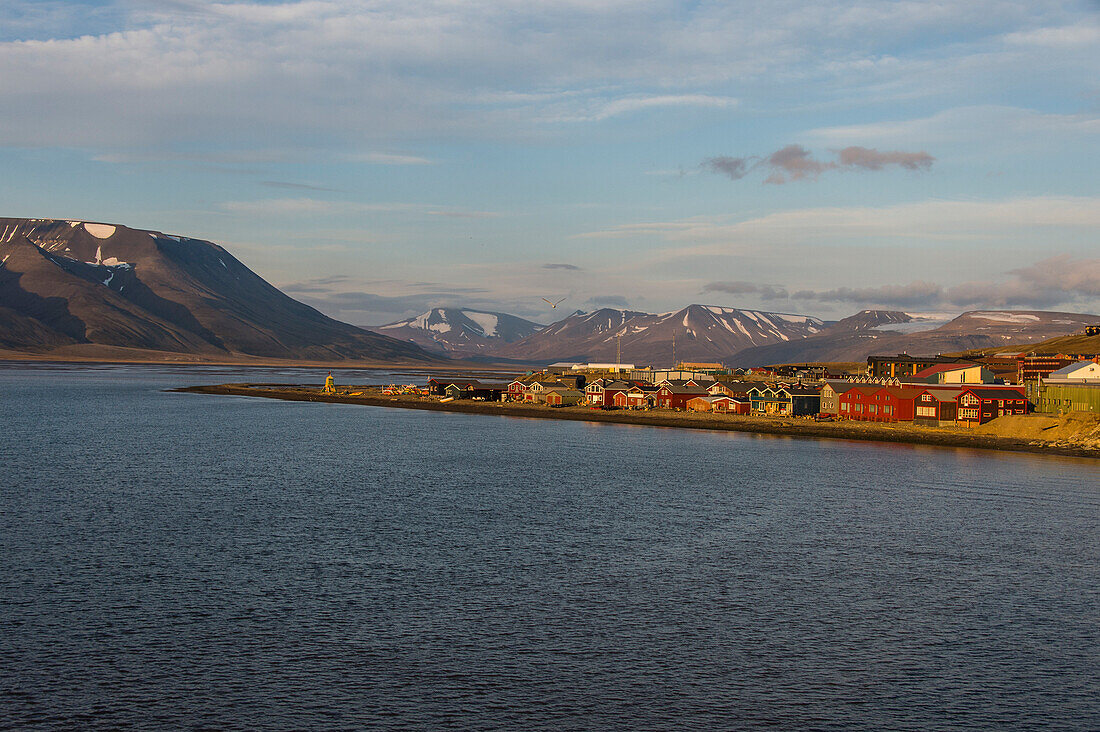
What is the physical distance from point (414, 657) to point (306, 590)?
5.99m

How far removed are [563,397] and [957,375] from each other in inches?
1769

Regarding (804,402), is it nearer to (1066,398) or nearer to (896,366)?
(1066,398)

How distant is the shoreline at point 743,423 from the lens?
65250 mm

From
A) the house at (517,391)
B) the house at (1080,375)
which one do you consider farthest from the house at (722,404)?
the house at (1080,375)

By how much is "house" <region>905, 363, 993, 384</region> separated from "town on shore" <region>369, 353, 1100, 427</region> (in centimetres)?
13

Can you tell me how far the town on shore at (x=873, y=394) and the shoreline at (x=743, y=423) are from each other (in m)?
2.92

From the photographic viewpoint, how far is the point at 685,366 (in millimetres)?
167750

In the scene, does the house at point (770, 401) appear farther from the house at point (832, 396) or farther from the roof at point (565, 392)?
the roof at point (565, 392)

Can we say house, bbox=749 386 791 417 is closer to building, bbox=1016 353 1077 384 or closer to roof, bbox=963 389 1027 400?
roof, bbox=963 389 1027 400

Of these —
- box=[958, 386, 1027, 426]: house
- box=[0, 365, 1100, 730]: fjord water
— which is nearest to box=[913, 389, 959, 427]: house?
box=[958, 386, 1027, 426]: house

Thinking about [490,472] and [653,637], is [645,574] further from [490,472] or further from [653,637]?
[490,472]

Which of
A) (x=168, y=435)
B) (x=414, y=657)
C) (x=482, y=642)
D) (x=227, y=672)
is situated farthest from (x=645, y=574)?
(x=168, y=435)

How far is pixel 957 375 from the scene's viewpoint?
103688 millimetres

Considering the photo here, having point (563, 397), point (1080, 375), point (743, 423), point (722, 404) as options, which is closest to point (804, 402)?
point (722, 404)
